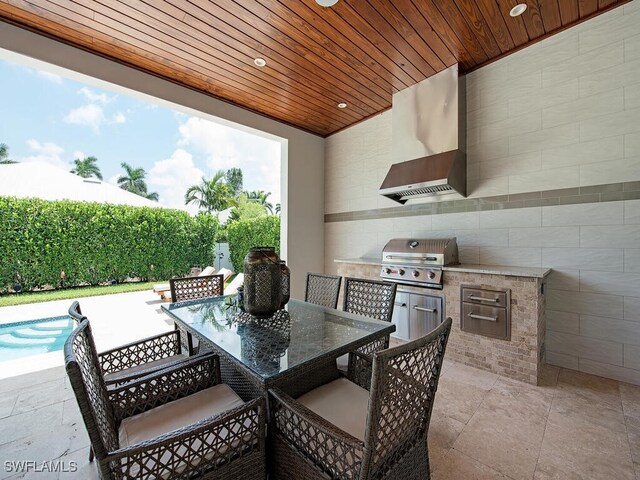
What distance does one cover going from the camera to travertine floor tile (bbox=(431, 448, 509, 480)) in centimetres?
140

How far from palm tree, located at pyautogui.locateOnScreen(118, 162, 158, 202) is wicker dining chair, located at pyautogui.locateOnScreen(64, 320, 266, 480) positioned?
21646mm

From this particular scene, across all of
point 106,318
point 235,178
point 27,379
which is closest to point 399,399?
point 27,379

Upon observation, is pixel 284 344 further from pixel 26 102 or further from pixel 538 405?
pixel 26 102

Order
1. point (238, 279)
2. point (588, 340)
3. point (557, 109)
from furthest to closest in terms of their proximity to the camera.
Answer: point (238, 279), point (557, 109), point (588, 340)

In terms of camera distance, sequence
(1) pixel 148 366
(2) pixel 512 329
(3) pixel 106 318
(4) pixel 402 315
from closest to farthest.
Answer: (1) pixel 148 366
(2) pixel 512 329
(4) pixel 402 315
(3) pixel 106 318

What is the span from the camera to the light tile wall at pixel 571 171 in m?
2.29

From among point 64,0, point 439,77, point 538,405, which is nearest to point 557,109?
point 439,77

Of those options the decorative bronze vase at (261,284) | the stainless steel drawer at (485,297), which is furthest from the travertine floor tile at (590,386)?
the decorative bronze vase at (261,284)

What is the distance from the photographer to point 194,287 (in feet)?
8.16

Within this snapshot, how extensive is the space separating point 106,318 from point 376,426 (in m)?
5.35

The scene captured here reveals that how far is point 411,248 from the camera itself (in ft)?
10.4

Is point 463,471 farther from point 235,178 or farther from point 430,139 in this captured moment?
point 235,178

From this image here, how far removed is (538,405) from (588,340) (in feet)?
3.17

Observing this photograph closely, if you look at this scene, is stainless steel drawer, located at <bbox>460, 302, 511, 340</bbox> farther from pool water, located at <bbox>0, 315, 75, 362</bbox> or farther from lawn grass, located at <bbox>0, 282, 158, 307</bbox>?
lawn grass, located at <bbox>0, 282, 158, 307</bbox>
